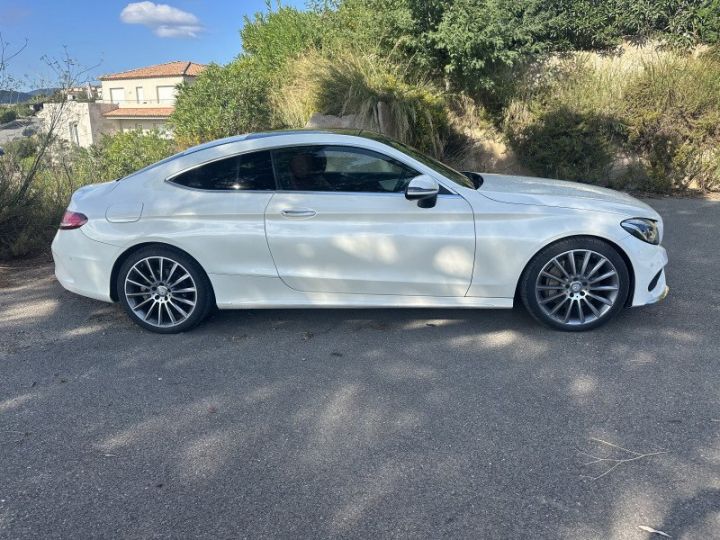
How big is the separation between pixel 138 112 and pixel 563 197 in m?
54.4

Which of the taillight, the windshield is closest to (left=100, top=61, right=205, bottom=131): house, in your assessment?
the taillight

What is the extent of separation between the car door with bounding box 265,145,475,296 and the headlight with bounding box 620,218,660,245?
117 centimetres

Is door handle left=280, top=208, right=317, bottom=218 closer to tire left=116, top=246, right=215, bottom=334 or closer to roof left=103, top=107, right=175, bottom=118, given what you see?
tire left=116, top=246, right=215, bottom=334

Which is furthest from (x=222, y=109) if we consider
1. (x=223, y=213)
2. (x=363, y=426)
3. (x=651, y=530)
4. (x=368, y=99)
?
(x=651, y=530)

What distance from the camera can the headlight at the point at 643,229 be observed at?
4.38 metres

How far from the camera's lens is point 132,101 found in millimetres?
55625

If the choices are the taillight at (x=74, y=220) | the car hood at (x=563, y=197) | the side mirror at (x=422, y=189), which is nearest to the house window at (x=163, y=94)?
the taillight at (x=74, y=220)

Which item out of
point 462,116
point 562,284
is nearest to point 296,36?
point 462,116

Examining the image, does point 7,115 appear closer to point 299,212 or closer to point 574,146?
point 299,212

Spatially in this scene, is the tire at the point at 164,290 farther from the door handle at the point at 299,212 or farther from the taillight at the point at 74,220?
the door handle at the point at 299,212

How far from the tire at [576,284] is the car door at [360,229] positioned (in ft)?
1.77

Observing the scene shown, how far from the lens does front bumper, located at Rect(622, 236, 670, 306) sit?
14.3 ft

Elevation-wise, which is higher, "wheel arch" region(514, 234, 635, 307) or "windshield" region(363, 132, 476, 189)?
"windshield" region(363, 132, 476, 189)

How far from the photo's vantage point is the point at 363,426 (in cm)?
340
